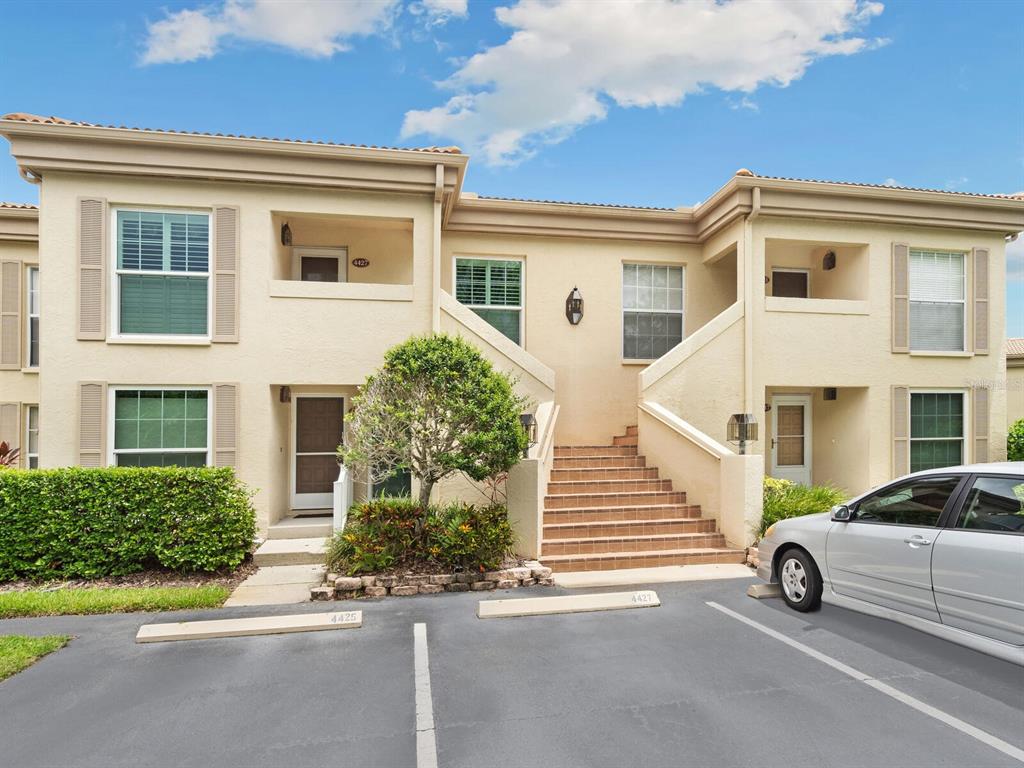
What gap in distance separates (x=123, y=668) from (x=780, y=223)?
38.1 ft

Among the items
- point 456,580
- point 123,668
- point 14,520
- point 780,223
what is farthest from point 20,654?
point 780,223

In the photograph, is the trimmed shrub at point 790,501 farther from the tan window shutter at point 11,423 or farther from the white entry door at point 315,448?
the tan window shutter at point 11,423

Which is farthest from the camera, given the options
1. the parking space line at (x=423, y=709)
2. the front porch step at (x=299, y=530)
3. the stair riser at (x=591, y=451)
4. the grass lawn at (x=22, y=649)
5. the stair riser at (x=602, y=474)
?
the stair riser at (x=591, y=451)

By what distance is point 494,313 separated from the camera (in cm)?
1103

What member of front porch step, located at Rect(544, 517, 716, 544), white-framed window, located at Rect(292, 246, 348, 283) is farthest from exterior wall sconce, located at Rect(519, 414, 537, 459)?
white-framed window, located at Rect(292, 246, 348, 283)

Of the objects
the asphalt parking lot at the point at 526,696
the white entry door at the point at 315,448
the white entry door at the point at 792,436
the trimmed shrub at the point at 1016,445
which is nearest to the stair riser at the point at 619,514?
the asphalt parking lot at the point at 526,696

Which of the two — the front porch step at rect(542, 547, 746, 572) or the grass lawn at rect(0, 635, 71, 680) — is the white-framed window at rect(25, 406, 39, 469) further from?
the front porch step at rect(542, 547, 746, 572)

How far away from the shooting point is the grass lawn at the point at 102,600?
578 centimetres

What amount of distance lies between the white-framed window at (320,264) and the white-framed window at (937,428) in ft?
38.9

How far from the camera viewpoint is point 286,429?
9500 millimetres

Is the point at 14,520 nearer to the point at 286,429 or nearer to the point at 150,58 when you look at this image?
the point at 286,429

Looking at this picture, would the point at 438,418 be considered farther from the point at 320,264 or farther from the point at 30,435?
the point at 30,435

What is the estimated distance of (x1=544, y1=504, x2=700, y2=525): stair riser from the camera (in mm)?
8086

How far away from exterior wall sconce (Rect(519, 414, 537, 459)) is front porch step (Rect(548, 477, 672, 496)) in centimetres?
129
